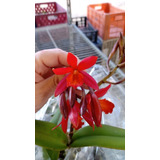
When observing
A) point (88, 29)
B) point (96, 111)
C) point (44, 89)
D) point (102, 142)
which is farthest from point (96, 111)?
point (88, 29)

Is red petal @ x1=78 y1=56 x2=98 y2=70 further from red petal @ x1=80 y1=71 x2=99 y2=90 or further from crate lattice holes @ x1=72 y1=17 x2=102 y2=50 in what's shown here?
crate lattice holes @ x1=72 y1=17 x2=102 y2=50

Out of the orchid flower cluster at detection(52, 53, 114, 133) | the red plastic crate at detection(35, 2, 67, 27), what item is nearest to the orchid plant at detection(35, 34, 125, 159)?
the orchid flower cluster at detection(52, 53, 114, 133)

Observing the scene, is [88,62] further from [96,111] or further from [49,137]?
[49,137]

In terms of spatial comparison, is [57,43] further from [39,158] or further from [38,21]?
[39,158]

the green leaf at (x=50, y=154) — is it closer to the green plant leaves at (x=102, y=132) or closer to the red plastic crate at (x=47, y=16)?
the green plant leaves at (x=102, y=132)

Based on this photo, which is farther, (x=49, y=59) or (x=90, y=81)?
(x=49, y=59)
